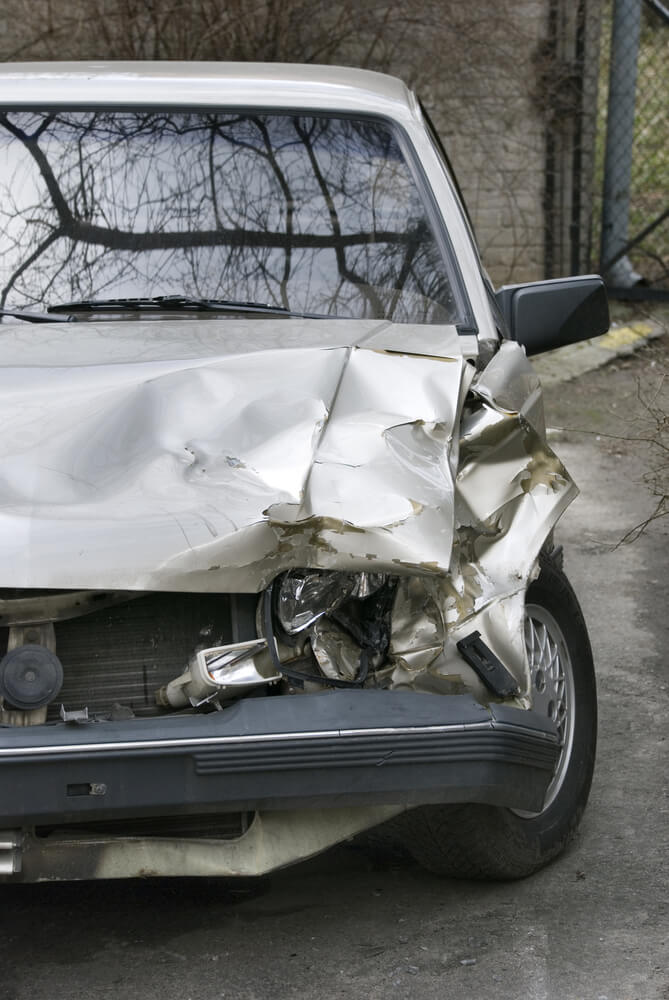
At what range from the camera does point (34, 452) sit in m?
2.77

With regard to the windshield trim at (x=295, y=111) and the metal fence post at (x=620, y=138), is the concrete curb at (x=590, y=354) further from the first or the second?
the windshield trim at (x=295, y=111)

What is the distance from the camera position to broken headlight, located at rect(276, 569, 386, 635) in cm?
264

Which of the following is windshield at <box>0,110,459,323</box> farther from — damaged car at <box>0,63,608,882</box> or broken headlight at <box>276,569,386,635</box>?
broken headlight at <box>276,569,386,635</box>

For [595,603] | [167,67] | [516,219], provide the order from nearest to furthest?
[167,67], [595,603], [516,219]

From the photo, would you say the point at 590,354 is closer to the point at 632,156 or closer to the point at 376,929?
the point at 632,156

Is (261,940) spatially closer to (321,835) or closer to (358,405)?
(321,835)

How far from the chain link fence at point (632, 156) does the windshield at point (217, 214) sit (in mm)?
7320

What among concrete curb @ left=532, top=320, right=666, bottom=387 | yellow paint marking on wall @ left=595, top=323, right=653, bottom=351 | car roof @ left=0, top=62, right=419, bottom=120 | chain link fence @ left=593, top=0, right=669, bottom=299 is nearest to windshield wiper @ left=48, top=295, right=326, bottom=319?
car roof @ left=0, top=62, right=419, bottom=120

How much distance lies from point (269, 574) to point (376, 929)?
0.98m

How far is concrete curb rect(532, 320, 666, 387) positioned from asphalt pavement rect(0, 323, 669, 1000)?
221 inches

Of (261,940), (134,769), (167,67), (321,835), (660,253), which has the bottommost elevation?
(660,253)

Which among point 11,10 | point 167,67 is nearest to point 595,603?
point 167,67

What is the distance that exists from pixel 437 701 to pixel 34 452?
966 millimetres

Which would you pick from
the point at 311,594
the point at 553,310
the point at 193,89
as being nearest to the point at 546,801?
the point at 311,594
